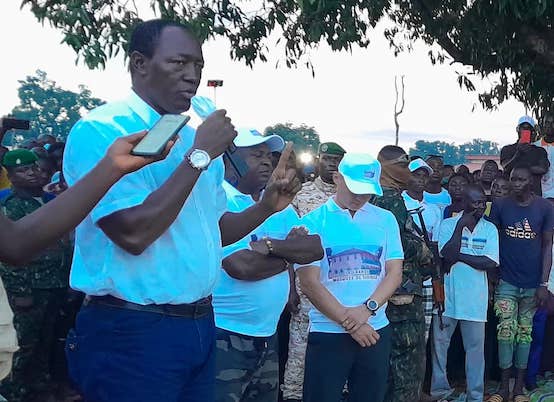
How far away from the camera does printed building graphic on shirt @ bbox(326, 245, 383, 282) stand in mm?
3531

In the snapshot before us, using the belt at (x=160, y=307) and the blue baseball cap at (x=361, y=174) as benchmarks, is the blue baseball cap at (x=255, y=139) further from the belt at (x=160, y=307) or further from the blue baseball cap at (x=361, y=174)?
the belt at (x=160, y=307)

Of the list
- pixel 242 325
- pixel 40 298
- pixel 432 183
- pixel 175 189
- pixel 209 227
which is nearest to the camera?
pixel 175 189

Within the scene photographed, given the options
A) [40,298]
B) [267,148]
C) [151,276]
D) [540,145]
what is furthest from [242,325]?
[540,145]

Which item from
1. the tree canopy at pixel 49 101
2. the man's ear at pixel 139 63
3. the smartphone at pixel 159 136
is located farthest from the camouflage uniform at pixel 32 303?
the tree canopy at pixel 49 101

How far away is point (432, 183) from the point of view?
6992mm

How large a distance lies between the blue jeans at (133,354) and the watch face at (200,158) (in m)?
0.46

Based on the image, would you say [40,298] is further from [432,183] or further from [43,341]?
[432,183]

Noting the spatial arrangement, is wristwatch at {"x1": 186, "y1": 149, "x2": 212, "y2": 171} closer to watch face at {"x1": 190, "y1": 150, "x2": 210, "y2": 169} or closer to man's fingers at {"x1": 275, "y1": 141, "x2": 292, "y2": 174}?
watch face at {"x1": 190, "y1": 150, "x2": 210, "y2": 169}

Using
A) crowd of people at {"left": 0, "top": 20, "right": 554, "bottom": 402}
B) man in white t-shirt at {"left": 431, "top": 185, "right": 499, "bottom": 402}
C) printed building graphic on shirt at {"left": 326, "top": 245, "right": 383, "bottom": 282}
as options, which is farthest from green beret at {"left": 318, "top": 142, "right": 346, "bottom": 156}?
printed building graphic on shirt at {"left": 326, "top": 245, "right": 383, "bottom": 282}

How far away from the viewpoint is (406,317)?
4105 mm

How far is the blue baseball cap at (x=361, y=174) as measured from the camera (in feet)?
11.5

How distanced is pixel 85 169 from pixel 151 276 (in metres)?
0.35

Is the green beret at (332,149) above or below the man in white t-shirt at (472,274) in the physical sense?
above

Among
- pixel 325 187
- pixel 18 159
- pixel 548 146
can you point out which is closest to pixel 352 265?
pixel 325 187
